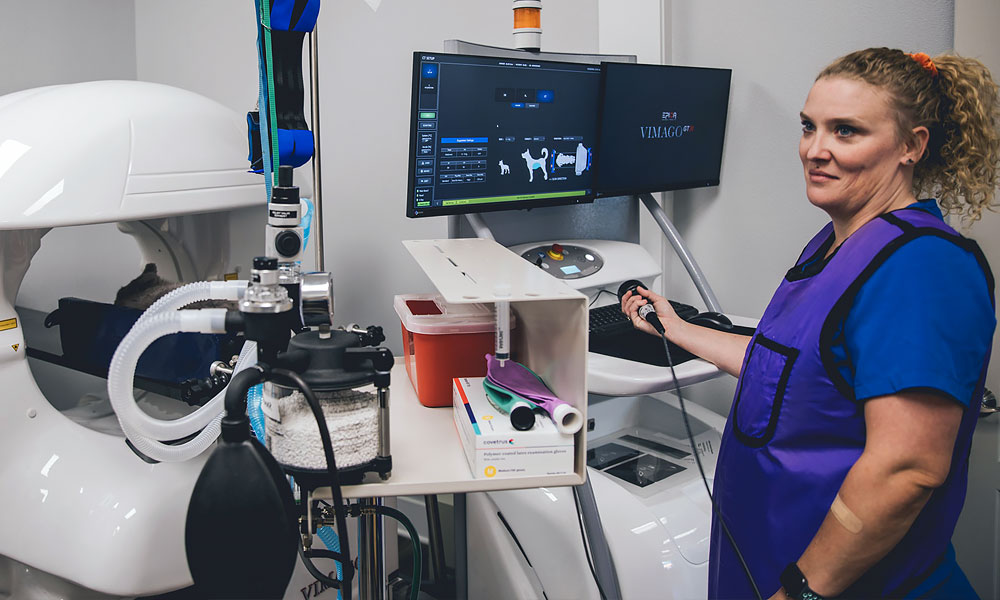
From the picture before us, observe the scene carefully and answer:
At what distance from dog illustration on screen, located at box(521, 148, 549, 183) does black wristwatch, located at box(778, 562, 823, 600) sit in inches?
38.0

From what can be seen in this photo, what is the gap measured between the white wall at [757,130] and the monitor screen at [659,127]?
0.09 meters

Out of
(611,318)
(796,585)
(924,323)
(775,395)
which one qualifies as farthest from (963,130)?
(611,318)

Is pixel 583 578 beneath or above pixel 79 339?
beneath

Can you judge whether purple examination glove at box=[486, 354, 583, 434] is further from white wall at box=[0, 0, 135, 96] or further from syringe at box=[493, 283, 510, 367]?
white wall at box=[0, 0, 135, 96]

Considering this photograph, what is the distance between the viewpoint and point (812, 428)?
108 centimetres

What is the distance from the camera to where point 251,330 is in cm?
94

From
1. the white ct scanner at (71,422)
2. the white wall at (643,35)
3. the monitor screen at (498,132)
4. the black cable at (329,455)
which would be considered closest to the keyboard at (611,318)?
the monitor screen at (498,132)

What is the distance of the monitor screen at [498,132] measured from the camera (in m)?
1.56

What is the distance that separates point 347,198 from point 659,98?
1217 millimetres

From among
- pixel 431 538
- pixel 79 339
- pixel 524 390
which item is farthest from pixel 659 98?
pixel 79 339

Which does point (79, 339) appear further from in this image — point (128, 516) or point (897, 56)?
point (897, 56)

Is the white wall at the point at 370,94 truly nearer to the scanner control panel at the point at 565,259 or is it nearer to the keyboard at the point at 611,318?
the scanner control panel at the point at 565,259

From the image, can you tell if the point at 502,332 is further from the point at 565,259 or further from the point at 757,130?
the point at 757,130

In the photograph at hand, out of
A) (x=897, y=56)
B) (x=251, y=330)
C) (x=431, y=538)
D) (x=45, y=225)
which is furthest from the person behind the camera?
(x=431, y=538)
